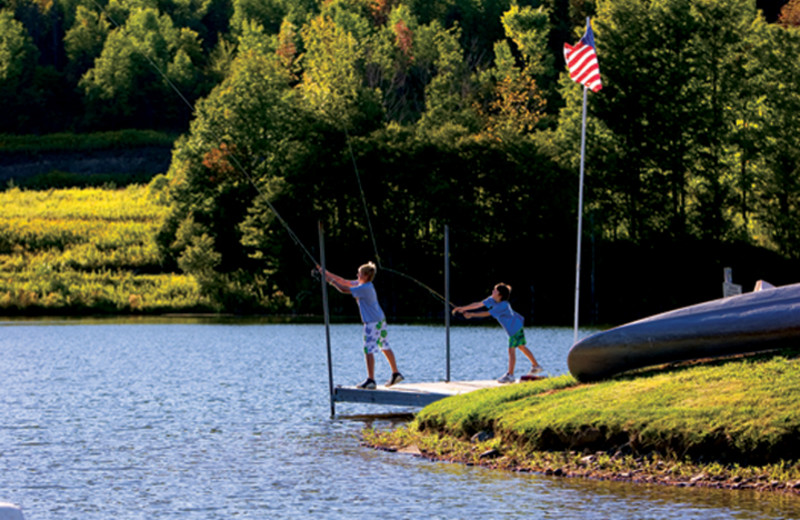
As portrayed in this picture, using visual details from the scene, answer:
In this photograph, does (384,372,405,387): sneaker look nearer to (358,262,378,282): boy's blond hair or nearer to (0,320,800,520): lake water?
(0,320,800,520): lake water

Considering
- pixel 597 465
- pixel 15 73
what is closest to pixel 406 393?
pixel 597 465

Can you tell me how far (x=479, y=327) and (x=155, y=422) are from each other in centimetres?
3521

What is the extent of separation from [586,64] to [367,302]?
8.13m

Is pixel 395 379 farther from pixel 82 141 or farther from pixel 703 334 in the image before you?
pixel 82 141

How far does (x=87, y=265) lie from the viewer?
2948 inches

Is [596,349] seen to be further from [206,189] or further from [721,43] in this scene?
[206,189]

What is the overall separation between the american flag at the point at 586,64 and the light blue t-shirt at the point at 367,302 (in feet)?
24.3

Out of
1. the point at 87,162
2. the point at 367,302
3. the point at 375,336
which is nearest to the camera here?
the point at 367,302

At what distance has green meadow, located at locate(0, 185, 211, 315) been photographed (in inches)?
2766

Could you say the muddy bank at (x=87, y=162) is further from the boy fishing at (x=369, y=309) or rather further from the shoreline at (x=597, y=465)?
the shoreline at (x=597, y=465)

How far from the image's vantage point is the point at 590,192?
226ft

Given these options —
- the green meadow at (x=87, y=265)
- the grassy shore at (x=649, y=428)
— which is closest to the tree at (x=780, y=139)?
the green meadow at (x=87, y=265)

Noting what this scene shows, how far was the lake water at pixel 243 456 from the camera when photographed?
546 inches

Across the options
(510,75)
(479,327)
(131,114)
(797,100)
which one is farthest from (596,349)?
(131,114)
